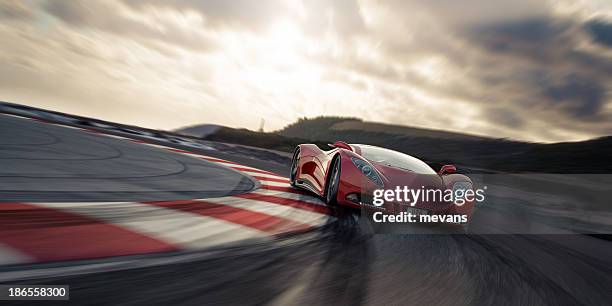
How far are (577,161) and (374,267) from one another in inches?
468

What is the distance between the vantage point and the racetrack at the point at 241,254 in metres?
1.96

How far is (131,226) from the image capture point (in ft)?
9.64

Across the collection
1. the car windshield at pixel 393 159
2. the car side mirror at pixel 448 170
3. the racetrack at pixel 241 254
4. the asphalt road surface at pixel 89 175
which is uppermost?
the car windshield at pixel 393 159

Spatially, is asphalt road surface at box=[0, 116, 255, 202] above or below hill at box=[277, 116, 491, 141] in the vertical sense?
below

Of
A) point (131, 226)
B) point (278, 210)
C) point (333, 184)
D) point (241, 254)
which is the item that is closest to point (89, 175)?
point (278, 210)

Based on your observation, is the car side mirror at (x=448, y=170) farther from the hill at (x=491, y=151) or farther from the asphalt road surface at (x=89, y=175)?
the asphalt road surface at (x=89, y=175)

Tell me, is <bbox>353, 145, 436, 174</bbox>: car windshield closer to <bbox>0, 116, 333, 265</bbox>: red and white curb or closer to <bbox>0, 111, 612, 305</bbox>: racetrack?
<bbox>0, 111, 612, 305</bbox>: racetrack

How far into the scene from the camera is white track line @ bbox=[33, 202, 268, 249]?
2.83 metres

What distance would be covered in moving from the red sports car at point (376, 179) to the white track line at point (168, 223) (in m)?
1.62

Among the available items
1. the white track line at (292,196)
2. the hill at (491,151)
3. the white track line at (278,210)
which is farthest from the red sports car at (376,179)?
the hill at (491,151)

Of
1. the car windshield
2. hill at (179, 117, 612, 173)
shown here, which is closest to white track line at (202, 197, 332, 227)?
the car windshield

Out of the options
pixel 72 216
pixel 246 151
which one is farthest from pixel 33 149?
pixel 246 151

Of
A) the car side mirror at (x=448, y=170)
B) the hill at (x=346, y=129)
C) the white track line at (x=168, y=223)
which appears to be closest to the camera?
the white track line at (x=168, y=223)

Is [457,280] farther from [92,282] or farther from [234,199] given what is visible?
[234,199]
